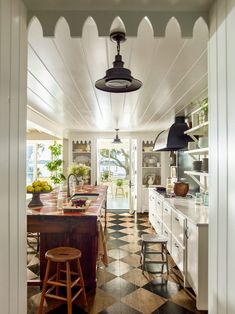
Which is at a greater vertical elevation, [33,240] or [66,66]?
[66,66]

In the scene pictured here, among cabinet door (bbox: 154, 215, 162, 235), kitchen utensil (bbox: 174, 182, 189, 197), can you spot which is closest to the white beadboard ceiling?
kitchen utensil (bbox: 174, 182, 189, 197)

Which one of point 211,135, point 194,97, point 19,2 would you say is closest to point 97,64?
point 19,2

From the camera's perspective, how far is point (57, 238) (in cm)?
301

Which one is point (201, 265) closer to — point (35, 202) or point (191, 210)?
point (191, 210)

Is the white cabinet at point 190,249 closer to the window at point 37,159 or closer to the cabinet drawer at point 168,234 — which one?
the cabinet drawer at point 168,234

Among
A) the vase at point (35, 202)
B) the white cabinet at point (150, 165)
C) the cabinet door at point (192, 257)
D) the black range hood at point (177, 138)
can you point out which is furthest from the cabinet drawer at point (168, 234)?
the white cabinet at point (150, 165)

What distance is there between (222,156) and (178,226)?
2.41 meters

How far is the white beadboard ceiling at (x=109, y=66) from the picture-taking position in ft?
5.74

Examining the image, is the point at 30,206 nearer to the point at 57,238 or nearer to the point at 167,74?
the point at 57,238

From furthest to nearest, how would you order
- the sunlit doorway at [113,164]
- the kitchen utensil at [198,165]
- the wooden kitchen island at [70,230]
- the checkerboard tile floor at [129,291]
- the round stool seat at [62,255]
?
the sunlit doorway at [113,164] < the kitchen utensil at [198,165] < the wooden kitchen island at [70,230] < the checkerboard tile floor at [129,291] < the round stool seat at [62,255]

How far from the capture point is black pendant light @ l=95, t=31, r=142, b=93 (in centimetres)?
159

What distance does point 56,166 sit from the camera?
7.16 m

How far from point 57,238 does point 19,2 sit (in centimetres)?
254

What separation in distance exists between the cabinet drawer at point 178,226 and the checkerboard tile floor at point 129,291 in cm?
53
